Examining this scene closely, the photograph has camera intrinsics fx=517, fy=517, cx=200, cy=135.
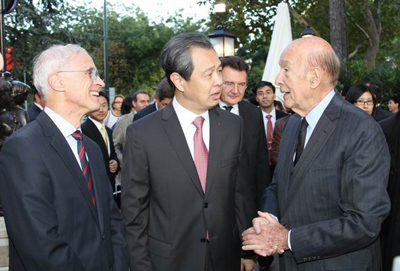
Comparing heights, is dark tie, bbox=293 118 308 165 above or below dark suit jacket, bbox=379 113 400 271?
above

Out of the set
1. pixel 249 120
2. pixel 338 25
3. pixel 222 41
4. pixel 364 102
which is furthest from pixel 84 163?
pixel 338 25

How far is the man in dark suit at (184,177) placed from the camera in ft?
11.0

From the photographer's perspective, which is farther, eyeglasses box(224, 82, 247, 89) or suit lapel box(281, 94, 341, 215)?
eyeglasses box(224, 82, 247, 89)

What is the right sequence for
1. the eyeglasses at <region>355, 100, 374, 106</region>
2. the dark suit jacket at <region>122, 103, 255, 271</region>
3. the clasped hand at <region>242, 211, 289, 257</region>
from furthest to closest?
the eyeglasses at <region>355, 100, 374, 106</region> < the dark suit jacket at <region>122, 103, 255, 271</region> < the clasped hand at <region>242, 211, 289, 257</region>

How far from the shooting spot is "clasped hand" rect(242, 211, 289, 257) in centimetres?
305

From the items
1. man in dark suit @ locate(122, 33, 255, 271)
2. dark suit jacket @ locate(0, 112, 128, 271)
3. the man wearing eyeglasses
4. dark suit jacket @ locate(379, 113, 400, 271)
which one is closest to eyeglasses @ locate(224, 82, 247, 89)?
the man wearing eyeglasses

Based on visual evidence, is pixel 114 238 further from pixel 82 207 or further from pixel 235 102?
pixel 235 102

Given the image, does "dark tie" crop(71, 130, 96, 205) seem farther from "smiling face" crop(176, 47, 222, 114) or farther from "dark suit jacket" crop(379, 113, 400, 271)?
"dark suit jacket" crop(379, 113, 400, 271)

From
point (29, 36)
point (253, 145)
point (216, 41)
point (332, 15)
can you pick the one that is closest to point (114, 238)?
point (253, 145)

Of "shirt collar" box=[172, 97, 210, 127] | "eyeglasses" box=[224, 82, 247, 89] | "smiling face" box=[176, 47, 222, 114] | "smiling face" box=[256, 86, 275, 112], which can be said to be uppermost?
"smiling face" box=[176, 47, 222, 114]

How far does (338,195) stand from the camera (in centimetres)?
289

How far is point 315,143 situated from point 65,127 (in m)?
1.45

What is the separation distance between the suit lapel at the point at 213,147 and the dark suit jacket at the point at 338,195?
520 millimetres

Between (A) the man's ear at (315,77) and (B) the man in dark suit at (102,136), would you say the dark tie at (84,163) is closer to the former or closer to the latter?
(A) the man's ear at (315,77)
